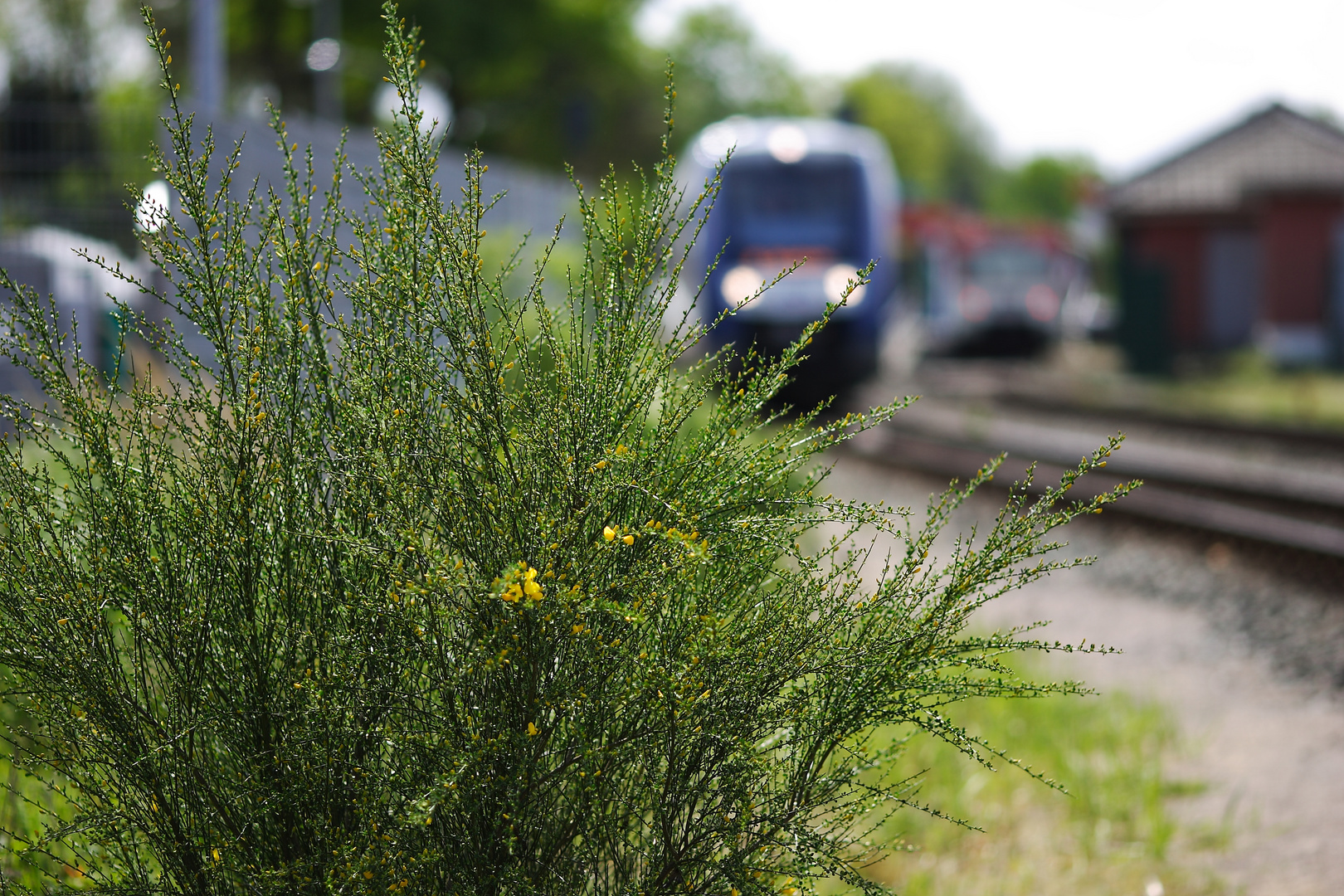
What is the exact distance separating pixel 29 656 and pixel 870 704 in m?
1.38

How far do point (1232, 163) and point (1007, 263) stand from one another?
5441 mm

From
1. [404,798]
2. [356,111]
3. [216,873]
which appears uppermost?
[356,111]

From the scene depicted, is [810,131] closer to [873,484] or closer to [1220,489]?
[873,484]

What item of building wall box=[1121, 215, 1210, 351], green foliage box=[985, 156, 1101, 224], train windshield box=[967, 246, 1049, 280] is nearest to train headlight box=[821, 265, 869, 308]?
train windshield box=[967, 246, 1049, 280]

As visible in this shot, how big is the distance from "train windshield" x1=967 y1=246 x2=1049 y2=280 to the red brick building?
1827 mm

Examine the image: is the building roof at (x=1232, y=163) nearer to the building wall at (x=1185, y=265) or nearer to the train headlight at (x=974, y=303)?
the building wall at (x=1185, y=265)

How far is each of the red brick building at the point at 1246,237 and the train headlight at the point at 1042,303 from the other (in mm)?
1764

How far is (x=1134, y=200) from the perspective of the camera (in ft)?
91.7

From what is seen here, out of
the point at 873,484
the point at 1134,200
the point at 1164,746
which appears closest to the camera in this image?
the point at 1164,746

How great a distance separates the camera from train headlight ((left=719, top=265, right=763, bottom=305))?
14359mm

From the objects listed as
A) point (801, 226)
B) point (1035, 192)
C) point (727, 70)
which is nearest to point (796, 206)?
point (801, 226)

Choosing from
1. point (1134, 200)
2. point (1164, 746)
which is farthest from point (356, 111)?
point (1164, 746)

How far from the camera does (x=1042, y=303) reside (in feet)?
85.9

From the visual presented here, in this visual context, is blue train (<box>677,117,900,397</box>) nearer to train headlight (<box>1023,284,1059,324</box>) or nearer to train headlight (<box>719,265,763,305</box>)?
train headlight (<box>719,265,763,305</box>)
